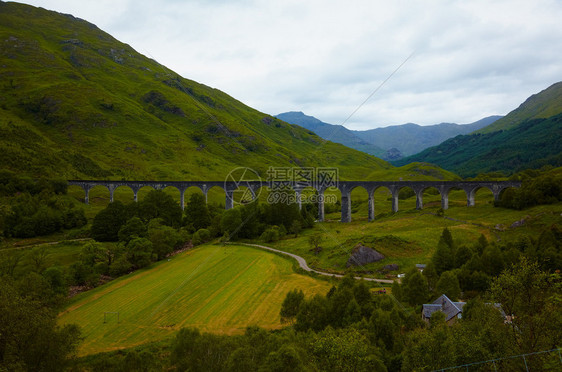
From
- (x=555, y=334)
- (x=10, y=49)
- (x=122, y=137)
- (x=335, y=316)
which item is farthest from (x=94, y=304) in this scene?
(x=10, y=49)

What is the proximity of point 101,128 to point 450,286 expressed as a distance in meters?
157

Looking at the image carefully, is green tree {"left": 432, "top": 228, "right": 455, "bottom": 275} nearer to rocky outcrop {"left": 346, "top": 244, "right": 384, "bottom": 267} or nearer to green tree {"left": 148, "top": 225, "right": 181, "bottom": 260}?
rocky outcrop {"left": 346, "top": 244, "right": 384, "bottom": 267}

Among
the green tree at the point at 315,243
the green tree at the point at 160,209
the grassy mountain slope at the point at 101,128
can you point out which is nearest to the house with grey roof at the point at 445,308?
the green tree at the point at 315,243

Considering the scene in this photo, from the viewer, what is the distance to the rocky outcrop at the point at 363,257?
1730 inches

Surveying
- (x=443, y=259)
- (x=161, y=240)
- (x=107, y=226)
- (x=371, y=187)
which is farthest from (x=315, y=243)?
(x=107, y=226)

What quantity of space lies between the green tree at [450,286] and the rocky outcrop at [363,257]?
13151 mm

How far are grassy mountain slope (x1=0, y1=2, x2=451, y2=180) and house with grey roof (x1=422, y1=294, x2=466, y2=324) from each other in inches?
4050

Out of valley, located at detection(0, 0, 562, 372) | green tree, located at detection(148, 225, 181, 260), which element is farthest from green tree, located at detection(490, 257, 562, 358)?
green tree, located at detection(148, 225, 181, 260)

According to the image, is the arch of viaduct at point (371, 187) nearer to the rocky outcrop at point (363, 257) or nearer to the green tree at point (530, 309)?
the rocky outcrop at point (363, 257)

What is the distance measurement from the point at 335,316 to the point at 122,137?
486 ft

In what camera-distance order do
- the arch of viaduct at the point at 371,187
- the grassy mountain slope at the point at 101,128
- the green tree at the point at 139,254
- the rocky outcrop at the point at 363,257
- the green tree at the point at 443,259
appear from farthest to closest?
1. the grassy mountain slope at the point at 101,128
2. the arch of viaduct at the point at 371,187
3. the green tree at the point at 139,254
4. the rocky outcrop at the point at 363,257
5. the green tree at the point at 443,259

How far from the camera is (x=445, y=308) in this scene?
1117 inches

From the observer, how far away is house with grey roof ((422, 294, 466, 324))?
26.2m

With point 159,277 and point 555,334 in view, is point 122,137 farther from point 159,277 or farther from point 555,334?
point 555,334
